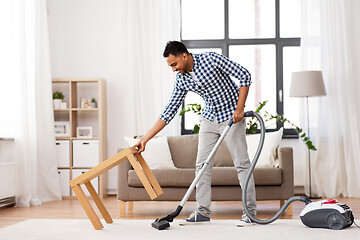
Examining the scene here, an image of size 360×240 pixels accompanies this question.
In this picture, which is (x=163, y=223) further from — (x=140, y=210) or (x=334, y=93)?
(x=334, y=93)

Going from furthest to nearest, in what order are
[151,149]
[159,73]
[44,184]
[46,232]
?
1. [159,73]
2. [44,184]
3. [151,149]
4. [46,232]

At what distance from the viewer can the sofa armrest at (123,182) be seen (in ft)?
13.7

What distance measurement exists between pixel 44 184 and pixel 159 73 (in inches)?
66.3

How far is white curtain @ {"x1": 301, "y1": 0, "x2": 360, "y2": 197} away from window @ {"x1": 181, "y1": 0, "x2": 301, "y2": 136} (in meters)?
0.28

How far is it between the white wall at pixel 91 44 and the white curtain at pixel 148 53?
0.19 metres

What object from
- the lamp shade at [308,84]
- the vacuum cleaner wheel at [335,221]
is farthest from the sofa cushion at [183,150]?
the vacuum cleaner wheel at [335,221]

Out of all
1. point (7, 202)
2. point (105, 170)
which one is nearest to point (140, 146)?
point (105, 170)

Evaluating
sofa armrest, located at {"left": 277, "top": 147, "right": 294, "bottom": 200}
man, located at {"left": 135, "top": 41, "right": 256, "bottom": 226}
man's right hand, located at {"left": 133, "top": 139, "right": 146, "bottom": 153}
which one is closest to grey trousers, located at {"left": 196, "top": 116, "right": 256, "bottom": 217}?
man, located at {"left": 135, "top": 41, "right": 256, "bottom": 226}

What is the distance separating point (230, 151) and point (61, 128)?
111 inches

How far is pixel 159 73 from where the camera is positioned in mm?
5727

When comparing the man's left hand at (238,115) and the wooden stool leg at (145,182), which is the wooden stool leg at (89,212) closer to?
the wooden stool leg at (145,182)

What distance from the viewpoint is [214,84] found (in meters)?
3.28

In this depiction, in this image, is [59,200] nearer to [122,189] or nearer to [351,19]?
[122,189]

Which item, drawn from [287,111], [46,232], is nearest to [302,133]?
[287,111]
